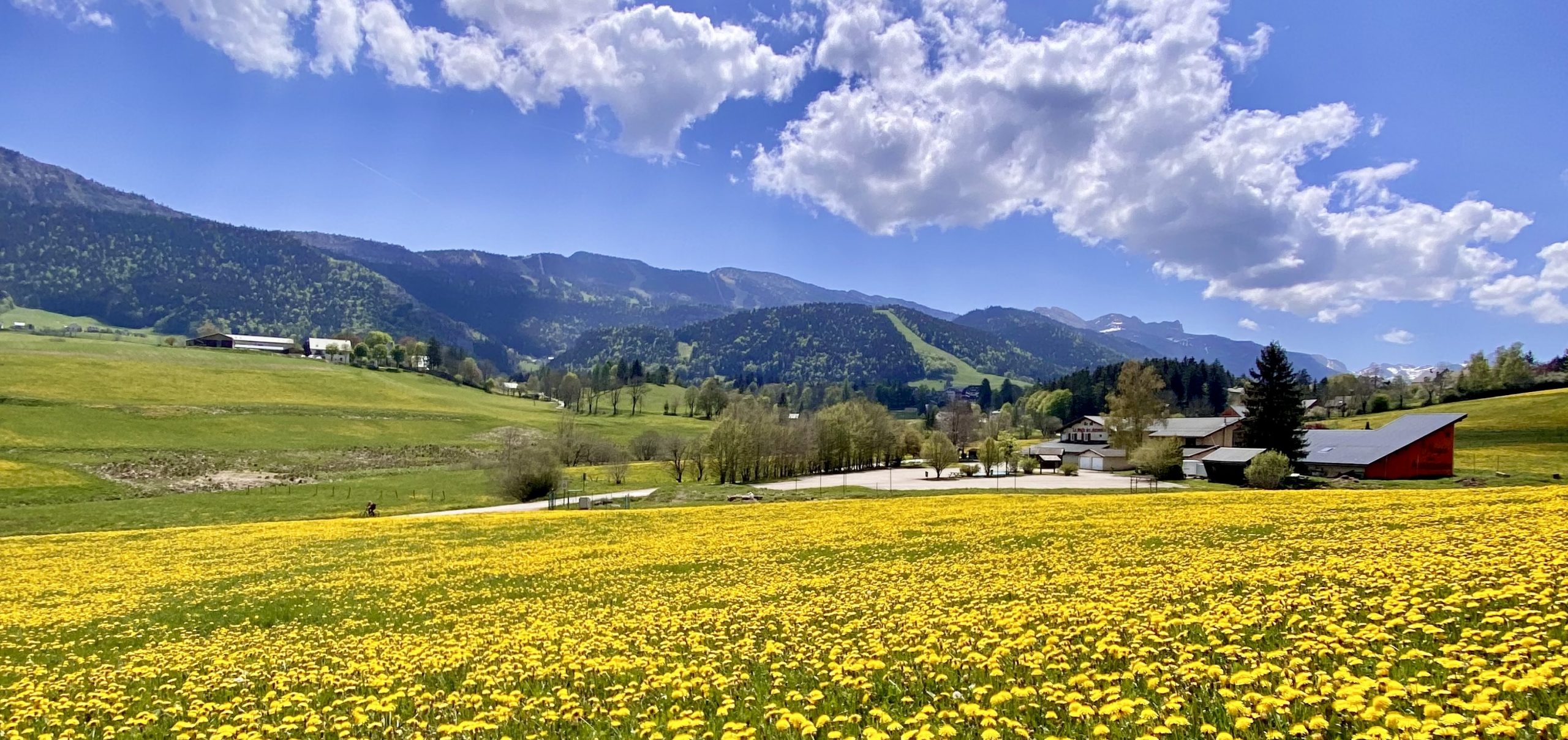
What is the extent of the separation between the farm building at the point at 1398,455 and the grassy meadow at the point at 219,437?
74.1 metres

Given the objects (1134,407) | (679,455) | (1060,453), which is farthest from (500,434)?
(1134,407)

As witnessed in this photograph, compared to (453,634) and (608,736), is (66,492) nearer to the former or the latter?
(453,634)

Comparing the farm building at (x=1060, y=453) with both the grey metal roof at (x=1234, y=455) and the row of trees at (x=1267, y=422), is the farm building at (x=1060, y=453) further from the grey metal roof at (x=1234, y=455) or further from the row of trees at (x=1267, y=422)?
the grey metal roof at (x=1234, y=455)

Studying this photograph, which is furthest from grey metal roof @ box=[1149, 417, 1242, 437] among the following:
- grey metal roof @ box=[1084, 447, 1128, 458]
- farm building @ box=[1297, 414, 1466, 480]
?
farm building @ box=[1297, 414, 1466, 480]

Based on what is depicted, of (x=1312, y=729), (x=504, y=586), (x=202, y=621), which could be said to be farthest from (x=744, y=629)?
(x=202, y=621)

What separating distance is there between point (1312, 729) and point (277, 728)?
10651mm

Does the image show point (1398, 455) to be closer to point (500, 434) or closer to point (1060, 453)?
point (1060, 453)

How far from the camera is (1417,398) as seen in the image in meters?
163

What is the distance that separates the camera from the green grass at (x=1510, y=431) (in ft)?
259

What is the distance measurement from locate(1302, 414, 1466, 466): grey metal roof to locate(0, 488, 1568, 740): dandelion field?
56.7 m

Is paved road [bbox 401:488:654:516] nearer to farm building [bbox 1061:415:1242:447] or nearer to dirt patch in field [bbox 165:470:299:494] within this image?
dirt patch in field [bbox 165:470:299:494]

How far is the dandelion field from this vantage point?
6586mm

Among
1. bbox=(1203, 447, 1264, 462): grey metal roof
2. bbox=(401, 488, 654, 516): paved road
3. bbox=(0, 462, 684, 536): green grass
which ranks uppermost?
bbox=(1203, 447, 1264, 462): grey metal roof

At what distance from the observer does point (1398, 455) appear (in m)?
71.2
